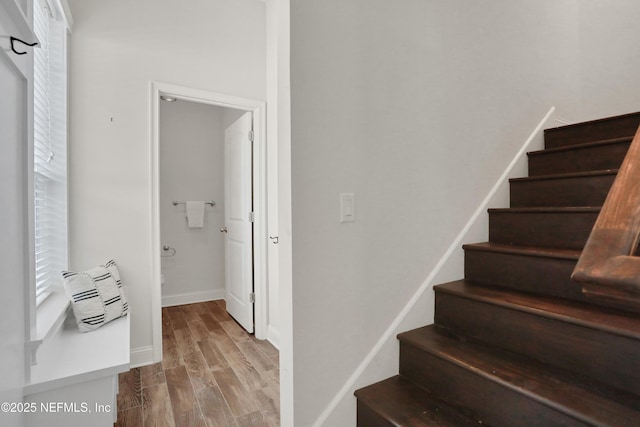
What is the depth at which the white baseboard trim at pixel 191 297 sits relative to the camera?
3787 mm

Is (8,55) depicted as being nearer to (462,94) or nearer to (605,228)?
(605,228)

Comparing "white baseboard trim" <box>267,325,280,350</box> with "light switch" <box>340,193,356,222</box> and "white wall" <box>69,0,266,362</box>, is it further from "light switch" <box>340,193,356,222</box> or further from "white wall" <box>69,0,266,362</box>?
"light switch" <box>340,193,356,222</box>

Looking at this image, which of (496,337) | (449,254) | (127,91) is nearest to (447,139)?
(449,254)

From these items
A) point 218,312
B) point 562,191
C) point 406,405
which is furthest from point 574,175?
point 218,312

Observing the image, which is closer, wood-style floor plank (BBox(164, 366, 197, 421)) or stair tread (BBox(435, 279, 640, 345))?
stair tread (BBox(435, 279, 640, 345))

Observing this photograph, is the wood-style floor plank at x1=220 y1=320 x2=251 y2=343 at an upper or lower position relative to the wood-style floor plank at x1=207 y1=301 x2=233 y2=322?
lower

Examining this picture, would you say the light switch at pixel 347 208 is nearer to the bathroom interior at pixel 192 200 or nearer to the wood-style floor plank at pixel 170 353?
the wood-style floor plank at pixel 170 353

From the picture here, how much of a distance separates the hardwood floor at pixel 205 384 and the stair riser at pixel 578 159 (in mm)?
2219

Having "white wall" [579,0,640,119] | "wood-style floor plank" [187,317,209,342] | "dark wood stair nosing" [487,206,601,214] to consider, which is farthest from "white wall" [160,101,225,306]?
"white wall" [579,0,640,119]

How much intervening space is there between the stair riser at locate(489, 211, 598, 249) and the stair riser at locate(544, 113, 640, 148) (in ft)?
2.64

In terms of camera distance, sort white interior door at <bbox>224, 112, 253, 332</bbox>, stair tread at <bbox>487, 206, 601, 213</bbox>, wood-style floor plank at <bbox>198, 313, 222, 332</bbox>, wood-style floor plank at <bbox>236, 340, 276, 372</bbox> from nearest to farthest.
A: stair tread at <bbox>487, 206, 601, 213</bbox>
wood-style floor plank at <bbox>236, 340, 276, 372</bbox>
white interior door at <bbox>224, 112, 253, 332</bbox>
wood-style floor plank at <bbox>198, 313, 222, 332</bbox>

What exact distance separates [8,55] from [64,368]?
1.24m

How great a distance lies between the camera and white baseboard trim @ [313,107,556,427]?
130 cm

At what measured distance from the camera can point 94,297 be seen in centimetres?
184
